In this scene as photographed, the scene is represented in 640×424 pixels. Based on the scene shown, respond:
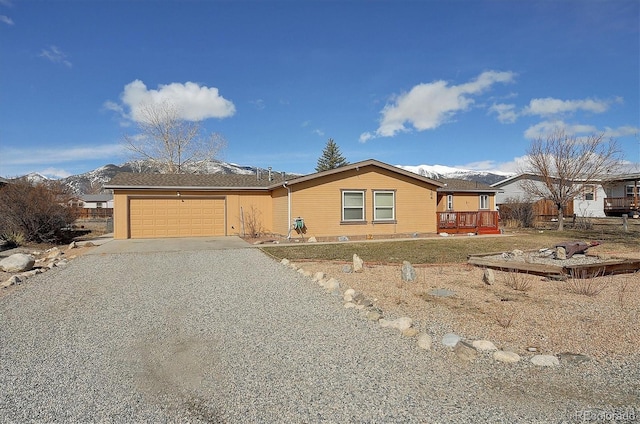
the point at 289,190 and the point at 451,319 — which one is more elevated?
the point at 289,190

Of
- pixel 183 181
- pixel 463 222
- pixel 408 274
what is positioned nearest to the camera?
pixel 408 274

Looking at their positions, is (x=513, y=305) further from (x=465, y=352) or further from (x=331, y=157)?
(x=331, y=157)

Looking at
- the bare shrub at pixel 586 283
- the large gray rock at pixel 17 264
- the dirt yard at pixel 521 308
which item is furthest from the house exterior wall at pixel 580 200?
the large gray rock at pixel 17 264

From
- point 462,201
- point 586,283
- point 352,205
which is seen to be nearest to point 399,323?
point 586,283

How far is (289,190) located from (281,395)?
14455 millimetres

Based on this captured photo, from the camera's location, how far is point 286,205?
1798 cm

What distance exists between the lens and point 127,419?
2986 mm

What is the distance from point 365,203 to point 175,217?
913 cm

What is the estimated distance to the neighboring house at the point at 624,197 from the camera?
3288cm

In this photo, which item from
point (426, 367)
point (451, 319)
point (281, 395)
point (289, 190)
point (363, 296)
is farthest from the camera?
point (289, 190)

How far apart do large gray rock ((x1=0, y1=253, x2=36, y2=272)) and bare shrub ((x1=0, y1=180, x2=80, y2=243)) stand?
26.1 feet

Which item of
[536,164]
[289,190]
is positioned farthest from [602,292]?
[536,164]

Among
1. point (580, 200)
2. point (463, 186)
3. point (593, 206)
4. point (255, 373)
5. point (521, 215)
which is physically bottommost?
point (255, 373)

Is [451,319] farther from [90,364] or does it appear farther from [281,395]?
[90,364]
